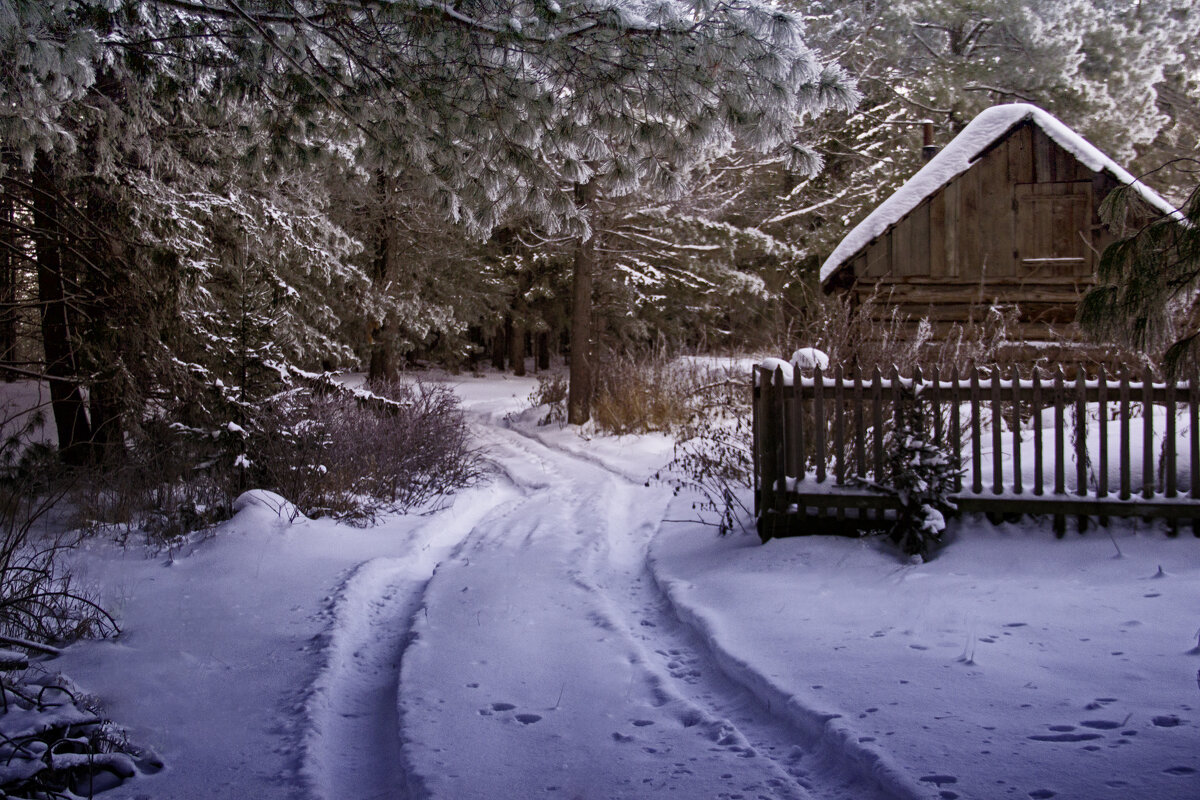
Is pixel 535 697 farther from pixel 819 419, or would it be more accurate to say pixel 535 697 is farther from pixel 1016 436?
pixel 1016 436

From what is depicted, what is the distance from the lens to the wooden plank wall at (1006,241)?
15016mm

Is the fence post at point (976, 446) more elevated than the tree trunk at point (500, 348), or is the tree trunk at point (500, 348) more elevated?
the tree trunk at point (500, 348)

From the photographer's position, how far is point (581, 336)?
17.9 meters

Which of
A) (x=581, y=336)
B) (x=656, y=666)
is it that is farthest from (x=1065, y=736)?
(x=581, y=336)

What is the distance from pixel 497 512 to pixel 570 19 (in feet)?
18.2

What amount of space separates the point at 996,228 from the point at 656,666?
43.9 feet

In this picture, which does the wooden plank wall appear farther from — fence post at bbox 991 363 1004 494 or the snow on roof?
fence post at bbox 991 363 1004 494

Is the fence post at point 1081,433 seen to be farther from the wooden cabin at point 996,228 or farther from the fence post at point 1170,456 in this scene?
the wooden cabin at point 996,228

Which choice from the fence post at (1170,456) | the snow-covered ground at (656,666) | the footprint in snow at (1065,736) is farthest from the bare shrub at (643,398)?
the footprint in snow at (1065,736)

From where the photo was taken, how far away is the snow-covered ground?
3404 millimetres

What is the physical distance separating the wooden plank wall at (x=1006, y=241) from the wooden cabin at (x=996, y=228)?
18mm

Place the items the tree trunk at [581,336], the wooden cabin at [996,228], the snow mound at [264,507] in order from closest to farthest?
the snow mound at [264,507]
the wooden cabin at [996,228]
the tree trunk at [581,336]

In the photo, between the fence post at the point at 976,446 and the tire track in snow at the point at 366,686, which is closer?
the tire track in snow at the point at 366,686

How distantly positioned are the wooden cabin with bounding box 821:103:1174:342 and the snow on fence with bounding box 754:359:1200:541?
8672 millimetres
